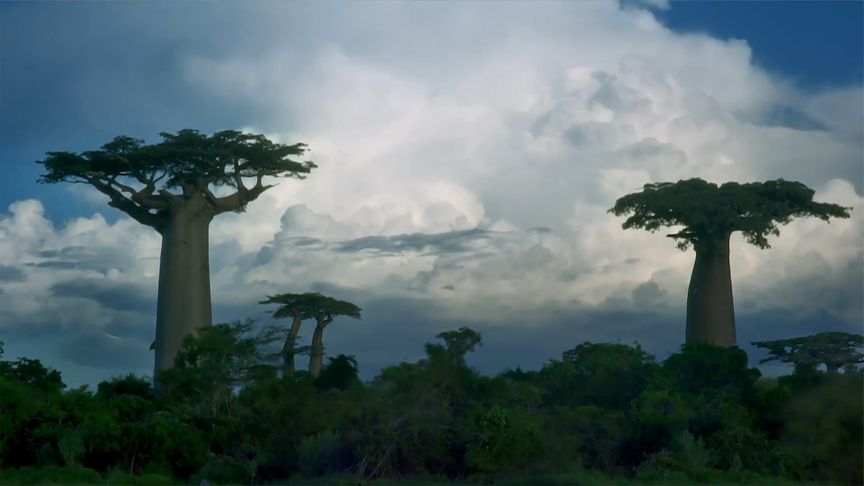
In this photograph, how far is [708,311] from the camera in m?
31.8

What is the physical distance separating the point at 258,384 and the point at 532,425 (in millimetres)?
5706

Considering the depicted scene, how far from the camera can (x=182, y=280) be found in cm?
3191

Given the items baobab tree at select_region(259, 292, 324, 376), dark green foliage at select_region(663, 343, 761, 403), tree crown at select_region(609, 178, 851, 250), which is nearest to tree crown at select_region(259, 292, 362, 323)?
baobab tree at select_region(259, 292, 324, 376)

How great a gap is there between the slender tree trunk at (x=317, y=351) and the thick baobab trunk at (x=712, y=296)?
40.1 feet

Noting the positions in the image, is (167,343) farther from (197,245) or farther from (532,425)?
(532,425)

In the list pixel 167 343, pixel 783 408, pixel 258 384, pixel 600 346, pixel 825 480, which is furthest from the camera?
pixel 167 343

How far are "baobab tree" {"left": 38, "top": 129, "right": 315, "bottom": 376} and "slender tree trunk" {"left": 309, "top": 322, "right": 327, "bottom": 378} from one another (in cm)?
458

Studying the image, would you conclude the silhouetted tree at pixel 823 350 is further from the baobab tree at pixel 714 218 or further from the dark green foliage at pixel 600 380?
the dark green foliage at pixel 600 380

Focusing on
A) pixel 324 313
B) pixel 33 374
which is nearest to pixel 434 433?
pixel 33 374

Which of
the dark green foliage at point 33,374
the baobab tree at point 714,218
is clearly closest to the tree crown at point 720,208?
the baobab tree at point 714,218

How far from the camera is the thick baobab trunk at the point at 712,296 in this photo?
104 feet

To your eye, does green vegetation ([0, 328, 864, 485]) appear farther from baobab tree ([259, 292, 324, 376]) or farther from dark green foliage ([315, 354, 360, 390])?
baobab tree ([259, 292, 324, 376])

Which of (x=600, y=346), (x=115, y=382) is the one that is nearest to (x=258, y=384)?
(x=115, y=382)

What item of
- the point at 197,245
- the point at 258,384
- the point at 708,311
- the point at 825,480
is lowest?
the point at 825,480
